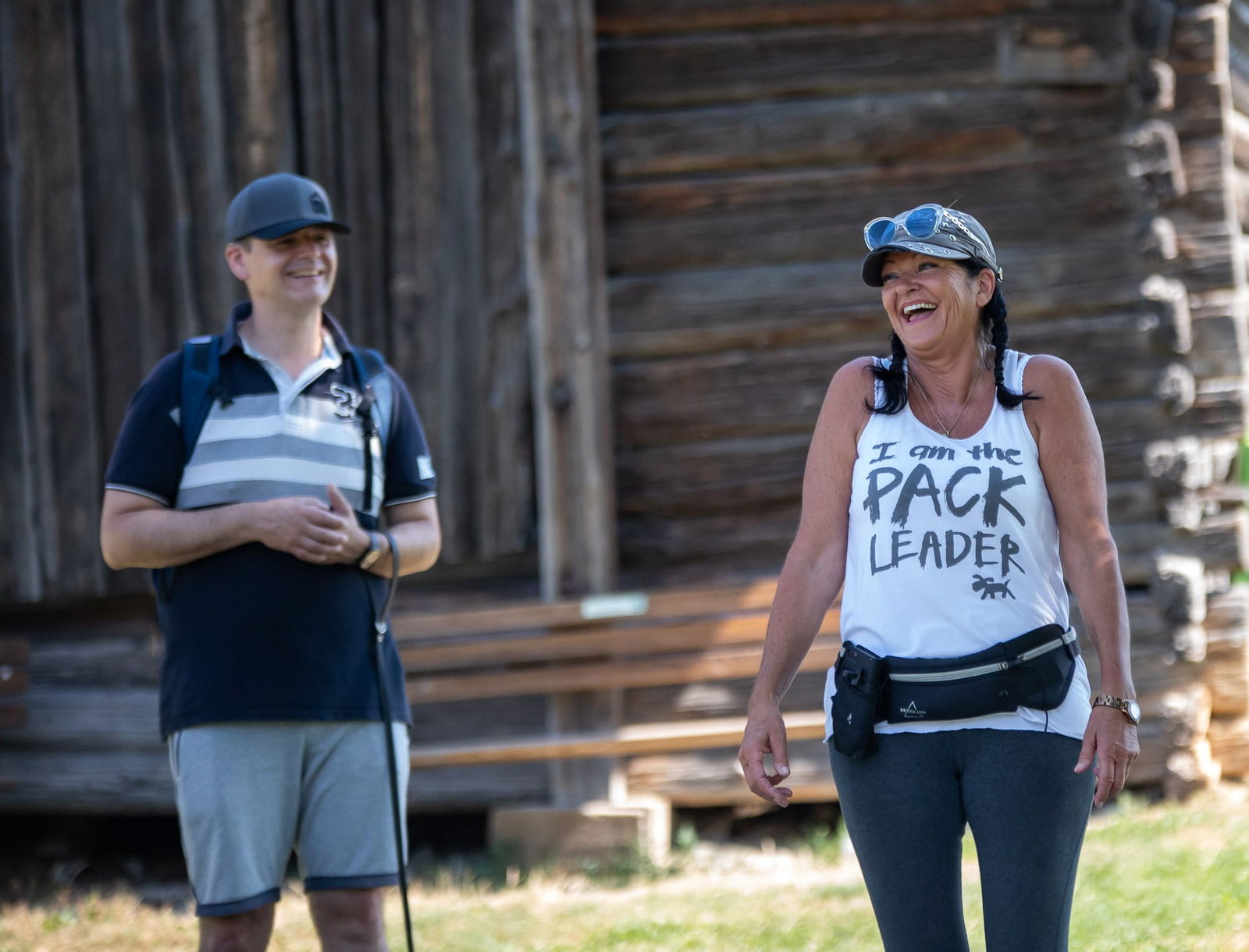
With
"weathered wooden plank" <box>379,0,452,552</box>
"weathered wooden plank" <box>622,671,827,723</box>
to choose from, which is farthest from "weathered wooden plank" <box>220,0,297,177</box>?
"weathered wooden plank" <box>622,671,827,723</box>

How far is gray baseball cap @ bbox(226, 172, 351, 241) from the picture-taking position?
3.33m

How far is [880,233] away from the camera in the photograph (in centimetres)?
274

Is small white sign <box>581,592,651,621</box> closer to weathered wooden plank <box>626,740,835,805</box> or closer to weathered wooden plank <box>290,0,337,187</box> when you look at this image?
weathered wooden plank <box>626,740,835,805</box>

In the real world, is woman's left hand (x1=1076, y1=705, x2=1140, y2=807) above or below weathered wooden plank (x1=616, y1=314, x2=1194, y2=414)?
below

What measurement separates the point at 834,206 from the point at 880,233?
3367 millimetres

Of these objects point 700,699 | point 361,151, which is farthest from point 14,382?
point 700,699

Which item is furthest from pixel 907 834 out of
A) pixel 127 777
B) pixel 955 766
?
pixel 127 777

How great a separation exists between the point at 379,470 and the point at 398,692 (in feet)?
1.79

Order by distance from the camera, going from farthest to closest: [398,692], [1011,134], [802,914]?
[1011,134] → [802,914] → [398,692]

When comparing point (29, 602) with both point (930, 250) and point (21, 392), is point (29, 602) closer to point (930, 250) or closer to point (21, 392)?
point (21, 392)

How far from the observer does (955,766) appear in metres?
2.56

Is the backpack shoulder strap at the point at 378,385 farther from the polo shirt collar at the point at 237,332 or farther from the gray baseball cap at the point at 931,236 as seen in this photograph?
the gray baseball cap at the point at 931,236

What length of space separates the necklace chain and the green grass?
198 centimetres

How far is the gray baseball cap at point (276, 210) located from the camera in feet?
10.9
